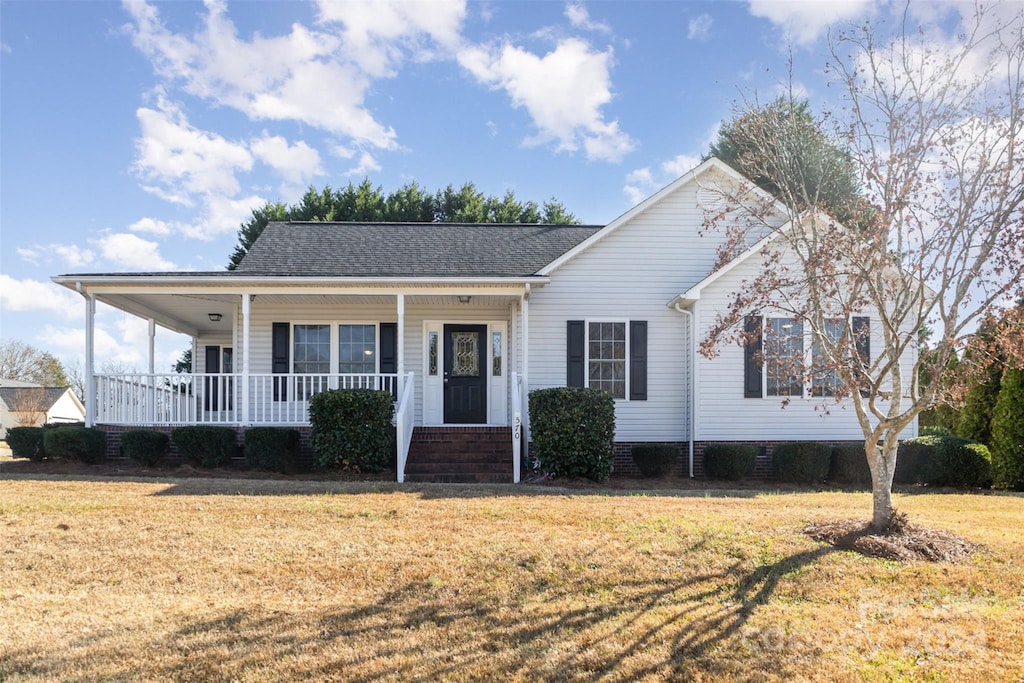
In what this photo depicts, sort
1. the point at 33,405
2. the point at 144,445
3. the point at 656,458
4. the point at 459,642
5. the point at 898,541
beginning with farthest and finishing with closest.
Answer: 1. the point at 33,405
2. the point at 656,458
3. the point at 144,445
4. the point at 898,541
5. the point at 459,642

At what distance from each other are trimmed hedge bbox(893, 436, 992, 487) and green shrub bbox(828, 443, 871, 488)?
607 mm

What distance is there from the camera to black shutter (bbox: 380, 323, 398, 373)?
48.2ft

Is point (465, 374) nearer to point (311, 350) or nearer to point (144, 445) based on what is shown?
point (311, 350)

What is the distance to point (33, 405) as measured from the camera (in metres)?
31.9

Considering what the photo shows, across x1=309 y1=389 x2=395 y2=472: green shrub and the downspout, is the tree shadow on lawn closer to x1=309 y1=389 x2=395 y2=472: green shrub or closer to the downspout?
x1=309 y1=389 x2=395 y2=472: green shrub

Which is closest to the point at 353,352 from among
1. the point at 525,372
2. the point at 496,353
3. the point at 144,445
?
the point at 496,353

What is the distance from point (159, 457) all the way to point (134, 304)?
145 inches

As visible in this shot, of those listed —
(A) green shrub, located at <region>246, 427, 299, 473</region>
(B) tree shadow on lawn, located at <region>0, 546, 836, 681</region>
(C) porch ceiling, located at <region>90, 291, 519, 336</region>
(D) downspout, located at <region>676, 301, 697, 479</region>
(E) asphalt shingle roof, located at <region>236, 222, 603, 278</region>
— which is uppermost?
(E) asphalt shingle roof, located at <region>236, 222, 603, 278</region>

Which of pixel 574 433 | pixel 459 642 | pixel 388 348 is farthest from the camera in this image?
pixel 388 348

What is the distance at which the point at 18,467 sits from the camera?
40.5ft

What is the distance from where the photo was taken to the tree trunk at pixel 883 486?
7.16 meters

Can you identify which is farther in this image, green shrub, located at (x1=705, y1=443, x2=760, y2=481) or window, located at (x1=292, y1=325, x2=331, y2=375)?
window, located at (x1=292, y1=325, x2=331, y2=375)

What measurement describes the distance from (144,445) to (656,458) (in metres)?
8.87

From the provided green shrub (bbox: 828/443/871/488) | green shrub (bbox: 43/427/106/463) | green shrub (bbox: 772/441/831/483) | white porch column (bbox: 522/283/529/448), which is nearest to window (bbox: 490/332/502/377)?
white porch column (bbox: 522/283/529/448)
